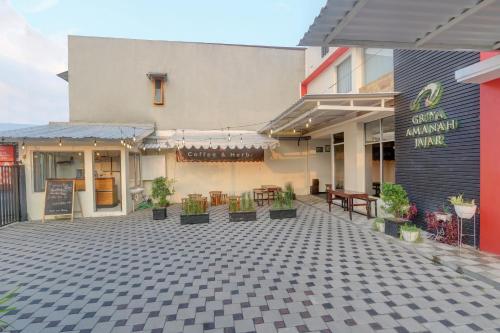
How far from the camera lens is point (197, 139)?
12125mm

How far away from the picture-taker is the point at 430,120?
21.5 ft

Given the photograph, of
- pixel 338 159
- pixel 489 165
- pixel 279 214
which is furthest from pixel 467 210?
pixel 338 159

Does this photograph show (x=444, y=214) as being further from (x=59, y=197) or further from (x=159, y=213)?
(x=59, y=197)

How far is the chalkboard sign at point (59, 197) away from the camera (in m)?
9.26

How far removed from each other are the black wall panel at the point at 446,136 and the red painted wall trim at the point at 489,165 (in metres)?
0.18

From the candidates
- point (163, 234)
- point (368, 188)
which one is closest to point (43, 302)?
point (163, 234)

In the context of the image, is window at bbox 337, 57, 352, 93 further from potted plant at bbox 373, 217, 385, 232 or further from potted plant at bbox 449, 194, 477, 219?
potted plant at bbox 449, 194, 477, 219

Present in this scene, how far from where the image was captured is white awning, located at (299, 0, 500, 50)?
284 cm

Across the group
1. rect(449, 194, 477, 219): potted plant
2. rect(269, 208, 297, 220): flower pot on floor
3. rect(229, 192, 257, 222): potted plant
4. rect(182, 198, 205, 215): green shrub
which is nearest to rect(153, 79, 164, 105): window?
rect(182, 198, 205, 215): green shrub

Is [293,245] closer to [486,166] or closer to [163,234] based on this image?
[163,234]

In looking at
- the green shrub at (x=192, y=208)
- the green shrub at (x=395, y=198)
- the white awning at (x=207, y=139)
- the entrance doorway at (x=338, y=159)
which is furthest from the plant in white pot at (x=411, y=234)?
the white awning at (x=207, y=139)

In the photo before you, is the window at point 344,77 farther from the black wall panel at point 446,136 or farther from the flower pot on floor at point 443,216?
the flower pot on floor at point 443,216

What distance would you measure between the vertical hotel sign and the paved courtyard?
9.35 ft

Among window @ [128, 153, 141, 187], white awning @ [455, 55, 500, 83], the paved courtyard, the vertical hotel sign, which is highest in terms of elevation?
→ white awning @ [455, 55, 500, 83]
